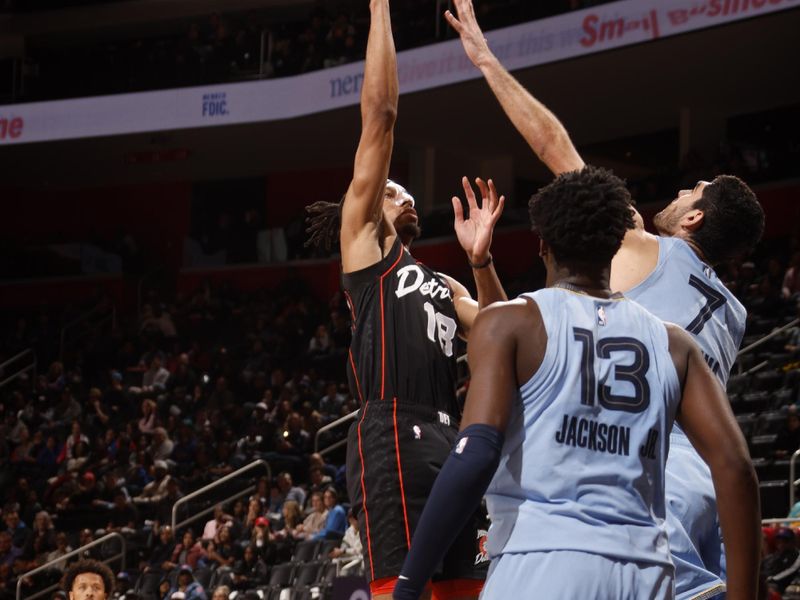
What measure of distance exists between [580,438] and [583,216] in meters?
0.49

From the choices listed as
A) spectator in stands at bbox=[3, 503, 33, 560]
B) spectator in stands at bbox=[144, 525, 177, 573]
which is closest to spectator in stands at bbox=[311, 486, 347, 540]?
spectator in stands at bbox=[144, 525, 177, 573]

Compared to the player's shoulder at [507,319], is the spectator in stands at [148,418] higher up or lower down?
lower down

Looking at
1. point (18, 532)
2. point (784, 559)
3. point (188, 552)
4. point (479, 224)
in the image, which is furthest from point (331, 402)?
point (479, 224)

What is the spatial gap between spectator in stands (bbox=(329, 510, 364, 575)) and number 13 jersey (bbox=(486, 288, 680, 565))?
869 centimetres

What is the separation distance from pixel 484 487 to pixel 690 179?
16121mm

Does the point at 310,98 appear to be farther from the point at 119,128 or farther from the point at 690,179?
the point at 690,179

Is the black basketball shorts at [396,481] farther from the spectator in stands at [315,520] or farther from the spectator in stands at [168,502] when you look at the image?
the spectator in stands at [168,502]

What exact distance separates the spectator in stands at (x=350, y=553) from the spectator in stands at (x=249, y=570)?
105 centimetres

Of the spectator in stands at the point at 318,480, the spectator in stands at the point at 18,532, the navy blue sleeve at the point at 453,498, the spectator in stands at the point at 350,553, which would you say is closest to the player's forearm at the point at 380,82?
the navy blue sleeve at the point at 453,498

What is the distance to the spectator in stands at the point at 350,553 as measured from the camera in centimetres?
1137

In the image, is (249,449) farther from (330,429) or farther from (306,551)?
(306,551)

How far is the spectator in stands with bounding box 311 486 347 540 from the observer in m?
13.0

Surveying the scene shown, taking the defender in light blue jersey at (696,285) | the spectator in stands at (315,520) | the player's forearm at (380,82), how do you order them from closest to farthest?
the defender in light blue jersey at (696,285)
the player's forearm at (380,82)
the spectator in stands at (315,520)

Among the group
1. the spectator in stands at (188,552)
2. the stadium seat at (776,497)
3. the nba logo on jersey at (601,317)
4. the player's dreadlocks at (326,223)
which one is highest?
the player's dreadlocks at (326,223)
